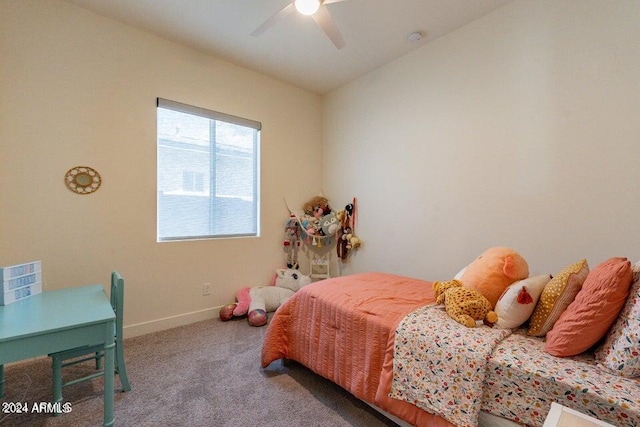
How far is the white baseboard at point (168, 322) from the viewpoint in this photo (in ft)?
8.19

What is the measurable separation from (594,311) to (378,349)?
0.93 meters

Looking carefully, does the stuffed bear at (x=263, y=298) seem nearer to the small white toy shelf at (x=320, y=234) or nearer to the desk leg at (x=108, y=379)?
the small white toy shelf at (x=320, y=234)

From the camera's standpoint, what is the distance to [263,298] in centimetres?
307

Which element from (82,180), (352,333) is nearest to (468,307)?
(352,333)

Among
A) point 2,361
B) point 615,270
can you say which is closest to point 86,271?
point 2,361

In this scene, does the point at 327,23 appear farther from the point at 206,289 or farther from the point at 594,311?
the point at 206,289

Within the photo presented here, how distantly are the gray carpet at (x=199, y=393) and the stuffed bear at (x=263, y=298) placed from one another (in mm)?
507

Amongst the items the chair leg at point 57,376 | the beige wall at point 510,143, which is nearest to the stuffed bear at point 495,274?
the beige wall at point 510,143

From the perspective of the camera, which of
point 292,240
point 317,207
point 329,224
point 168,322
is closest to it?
point 168,322

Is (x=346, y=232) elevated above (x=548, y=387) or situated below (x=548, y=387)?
above

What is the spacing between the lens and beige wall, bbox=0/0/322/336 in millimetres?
2029

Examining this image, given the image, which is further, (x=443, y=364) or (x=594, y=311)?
(x=443, y=364)

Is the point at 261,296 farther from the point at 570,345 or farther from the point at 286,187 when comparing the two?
the point at 570,345

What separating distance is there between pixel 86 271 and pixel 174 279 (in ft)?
2.24
